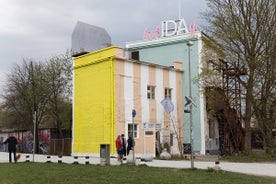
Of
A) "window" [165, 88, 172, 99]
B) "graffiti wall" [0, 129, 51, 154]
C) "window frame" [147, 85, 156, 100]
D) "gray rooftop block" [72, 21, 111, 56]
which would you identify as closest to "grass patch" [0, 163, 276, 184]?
"window frame" [147, 85, 156, 100]

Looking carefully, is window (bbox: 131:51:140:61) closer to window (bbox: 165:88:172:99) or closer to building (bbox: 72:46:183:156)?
building (bbox: 72:46:183:156)

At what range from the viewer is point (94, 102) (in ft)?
111

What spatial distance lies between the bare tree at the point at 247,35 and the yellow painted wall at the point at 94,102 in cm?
822

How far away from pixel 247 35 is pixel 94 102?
1268 cm

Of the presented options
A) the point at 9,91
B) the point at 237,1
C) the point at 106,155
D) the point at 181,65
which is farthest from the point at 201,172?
the point at 9,91

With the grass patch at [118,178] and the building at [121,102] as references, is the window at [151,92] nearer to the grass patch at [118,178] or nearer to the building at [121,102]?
the building at [121,102]

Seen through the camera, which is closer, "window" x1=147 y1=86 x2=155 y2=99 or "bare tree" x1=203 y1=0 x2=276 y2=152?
"bare tree" x1=203 y1=0 x2=276 y2=152

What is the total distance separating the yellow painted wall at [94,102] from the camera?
32.1m

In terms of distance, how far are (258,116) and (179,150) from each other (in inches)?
320

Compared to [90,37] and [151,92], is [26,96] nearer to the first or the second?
[90,37]

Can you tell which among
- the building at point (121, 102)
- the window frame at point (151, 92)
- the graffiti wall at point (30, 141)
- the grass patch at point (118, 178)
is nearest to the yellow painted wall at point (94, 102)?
the building at point (121, 102)

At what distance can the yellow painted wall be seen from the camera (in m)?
32.1

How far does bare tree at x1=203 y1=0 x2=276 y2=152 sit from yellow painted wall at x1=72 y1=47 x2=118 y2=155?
324 inches

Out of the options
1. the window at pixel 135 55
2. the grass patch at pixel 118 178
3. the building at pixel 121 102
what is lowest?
the grass patch at pixel 118 178
